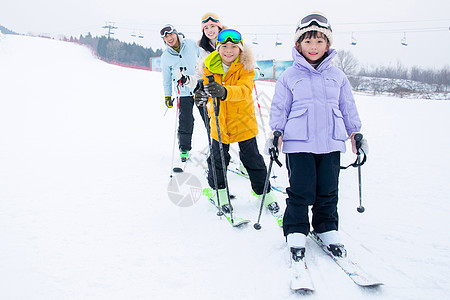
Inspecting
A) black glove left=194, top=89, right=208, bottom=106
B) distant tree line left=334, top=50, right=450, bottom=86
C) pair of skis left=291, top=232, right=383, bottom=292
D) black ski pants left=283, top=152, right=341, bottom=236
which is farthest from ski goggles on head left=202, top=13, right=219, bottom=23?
distant tree line left=334, top=50, right=450, bottom=86

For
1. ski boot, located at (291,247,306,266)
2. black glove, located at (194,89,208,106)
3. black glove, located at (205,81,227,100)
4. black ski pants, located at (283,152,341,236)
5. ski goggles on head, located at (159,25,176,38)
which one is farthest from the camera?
ski goggles on head, located at (159,25,176,38)

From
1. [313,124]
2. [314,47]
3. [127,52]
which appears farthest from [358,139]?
[127,52]

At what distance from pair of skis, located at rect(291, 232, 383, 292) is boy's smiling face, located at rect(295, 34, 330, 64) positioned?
1585 mm

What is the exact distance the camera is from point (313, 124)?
6.96ft

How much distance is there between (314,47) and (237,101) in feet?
3.01

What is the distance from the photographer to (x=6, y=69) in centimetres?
1388

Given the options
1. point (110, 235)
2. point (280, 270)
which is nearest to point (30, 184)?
point (110, 235)

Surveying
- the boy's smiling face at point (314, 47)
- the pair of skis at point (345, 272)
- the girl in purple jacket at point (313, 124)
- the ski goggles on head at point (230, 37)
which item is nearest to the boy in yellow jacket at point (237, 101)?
the ski goggles on head at point (230, 37)

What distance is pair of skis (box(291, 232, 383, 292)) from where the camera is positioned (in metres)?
1.83

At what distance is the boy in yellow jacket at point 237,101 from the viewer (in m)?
2.61

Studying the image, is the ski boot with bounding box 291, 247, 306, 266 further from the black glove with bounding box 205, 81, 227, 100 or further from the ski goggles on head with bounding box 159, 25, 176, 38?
the ski goggles on head with bounding box 159, 25, 176, 38

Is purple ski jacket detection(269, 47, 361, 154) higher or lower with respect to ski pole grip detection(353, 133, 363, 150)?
higher

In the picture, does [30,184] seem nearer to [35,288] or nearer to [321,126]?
[35,288]

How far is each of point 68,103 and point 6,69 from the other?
24.9 feet
